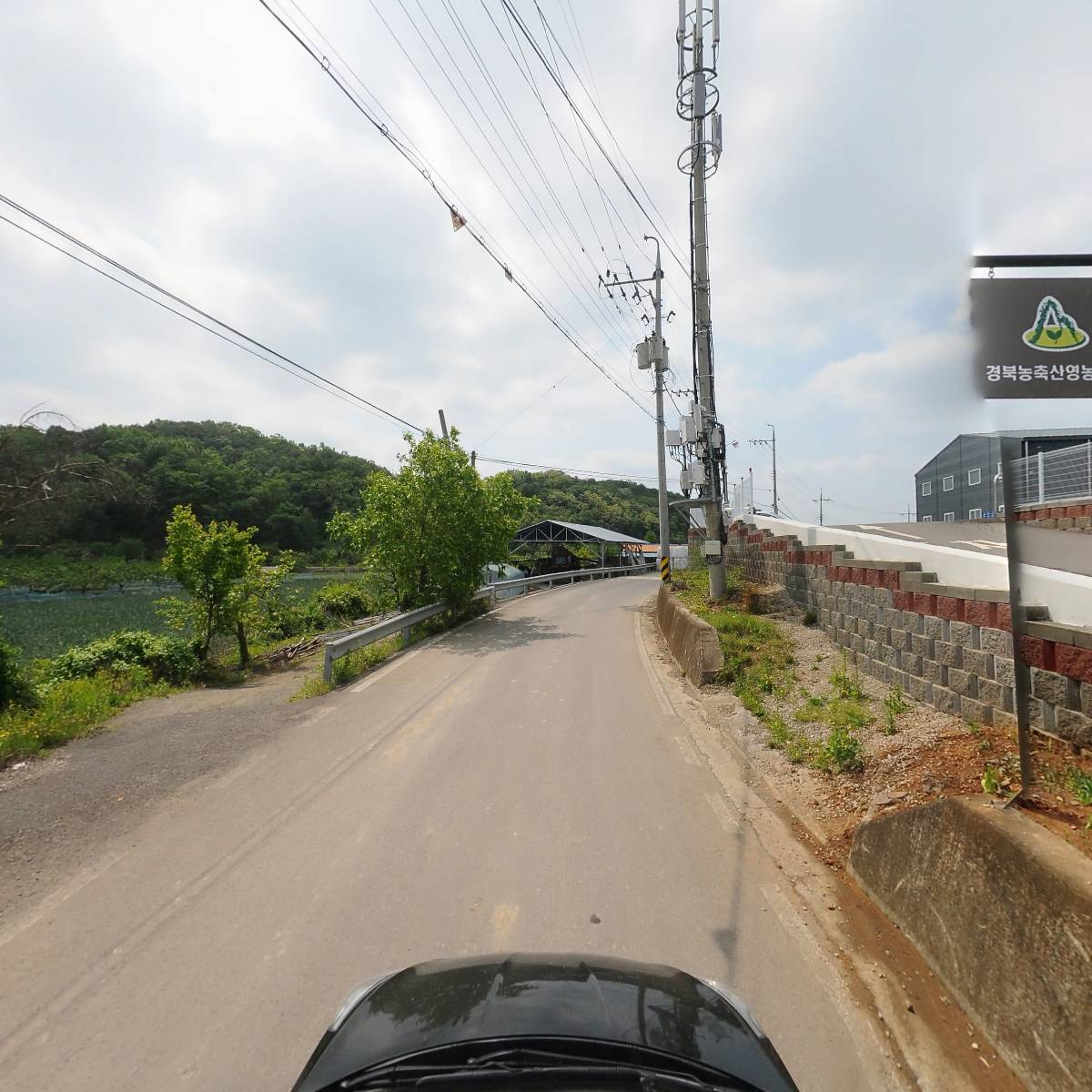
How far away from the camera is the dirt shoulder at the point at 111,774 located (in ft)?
14.6

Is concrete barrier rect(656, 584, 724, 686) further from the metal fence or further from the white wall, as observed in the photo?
the metal fence

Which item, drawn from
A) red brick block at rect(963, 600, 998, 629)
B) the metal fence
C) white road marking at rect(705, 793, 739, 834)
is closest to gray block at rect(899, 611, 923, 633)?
red brick block at rect(963, 600, 998, 629)

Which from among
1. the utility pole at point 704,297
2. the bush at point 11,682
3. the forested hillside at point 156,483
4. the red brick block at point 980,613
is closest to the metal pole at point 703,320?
the utility pole at point 704,297

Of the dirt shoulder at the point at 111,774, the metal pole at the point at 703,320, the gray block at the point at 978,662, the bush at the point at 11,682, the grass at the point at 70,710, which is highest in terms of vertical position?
the metal pole at the point at 703,320

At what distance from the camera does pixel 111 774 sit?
610cm

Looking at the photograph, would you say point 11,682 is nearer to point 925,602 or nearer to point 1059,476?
point 925,602

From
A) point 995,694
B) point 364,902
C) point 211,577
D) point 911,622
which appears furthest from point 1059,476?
point 211,577

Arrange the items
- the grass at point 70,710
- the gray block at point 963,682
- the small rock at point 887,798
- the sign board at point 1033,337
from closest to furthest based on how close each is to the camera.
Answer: the sign board at point 1033,337 → the small rock at point 887,798 → the gray block at point 963,682 → the grass at point 70,710

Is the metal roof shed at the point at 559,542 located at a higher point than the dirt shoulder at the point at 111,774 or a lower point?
higher

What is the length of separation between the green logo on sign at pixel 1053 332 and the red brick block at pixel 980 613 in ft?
7.17

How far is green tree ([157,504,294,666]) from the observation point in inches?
495

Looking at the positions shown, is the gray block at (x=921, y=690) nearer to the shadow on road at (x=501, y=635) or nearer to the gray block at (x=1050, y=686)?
the gray block at (x=1050, y=686)

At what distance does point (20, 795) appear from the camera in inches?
219

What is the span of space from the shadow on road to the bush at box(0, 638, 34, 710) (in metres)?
6.98
